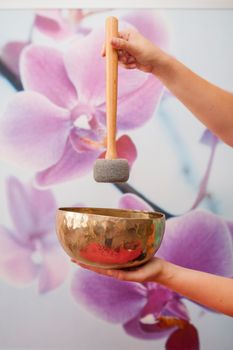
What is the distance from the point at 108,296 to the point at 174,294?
17 cm

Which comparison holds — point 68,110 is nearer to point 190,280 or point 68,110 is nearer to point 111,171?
point 111,171

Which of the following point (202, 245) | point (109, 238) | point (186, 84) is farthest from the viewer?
point (202, 245)

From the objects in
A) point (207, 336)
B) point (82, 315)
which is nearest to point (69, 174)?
point (82, 315)

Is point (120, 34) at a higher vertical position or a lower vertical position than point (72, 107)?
higher

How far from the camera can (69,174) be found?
3.27 ft

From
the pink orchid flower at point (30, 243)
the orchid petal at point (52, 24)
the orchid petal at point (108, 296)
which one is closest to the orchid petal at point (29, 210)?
the pink orchid flower at point (30, 243)

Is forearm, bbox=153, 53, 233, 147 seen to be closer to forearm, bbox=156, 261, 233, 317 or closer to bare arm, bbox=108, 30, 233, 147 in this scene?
bare arm, bbox=108, 30, 233, 147

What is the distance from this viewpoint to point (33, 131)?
1.00 meters

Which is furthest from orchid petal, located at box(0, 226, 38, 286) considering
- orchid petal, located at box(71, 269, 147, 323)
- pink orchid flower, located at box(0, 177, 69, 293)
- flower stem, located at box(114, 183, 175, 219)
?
flower stem, located at box(114, 183, 175, 219)

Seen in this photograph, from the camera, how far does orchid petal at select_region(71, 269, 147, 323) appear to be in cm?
99

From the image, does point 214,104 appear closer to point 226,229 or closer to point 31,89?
point 226,229

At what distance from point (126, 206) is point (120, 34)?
444mm

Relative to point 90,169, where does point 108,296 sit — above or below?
below

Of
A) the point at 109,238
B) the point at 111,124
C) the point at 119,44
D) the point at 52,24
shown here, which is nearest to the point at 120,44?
the point at 119,44
